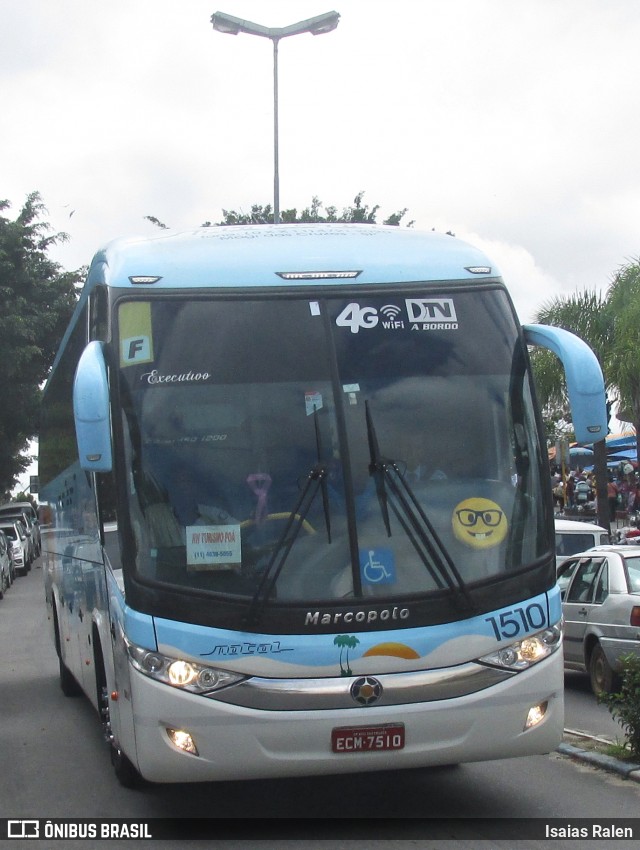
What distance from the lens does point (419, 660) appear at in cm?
668

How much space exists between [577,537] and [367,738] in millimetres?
14392

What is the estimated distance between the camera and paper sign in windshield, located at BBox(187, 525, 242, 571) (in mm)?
6785

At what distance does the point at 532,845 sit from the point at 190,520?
2.53m

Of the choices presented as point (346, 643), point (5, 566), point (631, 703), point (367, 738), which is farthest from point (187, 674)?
point (5, 566)

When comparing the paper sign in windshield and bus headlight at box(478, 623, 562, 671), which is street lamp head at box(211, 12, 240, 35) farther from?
bus headlight at box(478, 623, 562, 671)

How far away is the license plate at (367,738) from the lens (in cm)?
657

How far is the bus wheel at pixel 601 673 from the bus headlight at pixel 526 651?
5080mm

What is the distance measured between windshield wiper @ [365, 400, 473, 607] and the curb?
2.38m

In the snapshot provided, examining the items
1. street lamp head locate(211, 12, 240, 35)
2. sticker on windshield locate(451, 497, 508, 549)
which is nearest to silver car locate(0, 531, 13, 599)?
street lamp head locate(211, 12, 240, 35)

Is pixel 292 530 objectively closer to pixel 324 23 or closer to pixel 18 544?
pixel 324 23

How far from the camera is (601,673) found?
12.2m

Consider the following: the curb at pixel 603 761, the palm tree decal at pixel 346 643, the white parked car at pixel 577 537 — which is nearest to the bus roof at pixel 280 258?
the palm tree decal at pixel 346 643

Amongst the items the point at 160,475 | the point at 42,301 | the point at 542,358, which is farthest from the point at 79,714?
the point at 42,301

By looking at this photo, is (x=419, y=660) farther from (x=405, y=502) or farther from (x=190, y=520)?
(x=190, y=520)
